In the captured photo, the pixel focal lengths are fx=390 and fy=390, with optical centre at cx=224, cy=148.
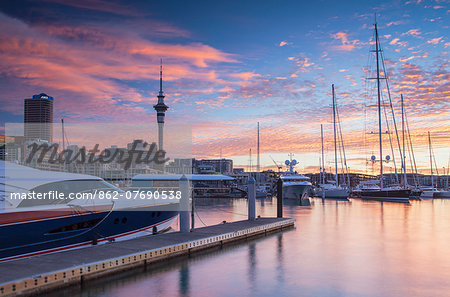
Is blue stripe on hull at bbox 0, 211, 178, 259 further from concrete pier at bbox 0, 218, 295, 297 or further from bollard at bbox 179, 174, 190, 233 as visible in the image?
bollard at bbox 179, 174, 190, 233

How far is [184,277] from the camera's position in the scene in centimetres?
1291

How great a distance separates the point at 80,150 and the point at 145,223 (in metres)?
7.31

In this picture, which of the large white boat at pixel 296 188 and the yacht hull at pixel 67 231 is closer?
the yacht hull at pixel 67 231

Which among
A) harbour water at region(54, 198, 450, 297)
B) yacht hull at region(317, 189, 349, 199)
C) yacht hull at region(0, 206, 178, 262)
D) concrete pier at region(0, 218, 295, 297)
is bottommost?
yacht hull at region(317, 189, 349, 199)

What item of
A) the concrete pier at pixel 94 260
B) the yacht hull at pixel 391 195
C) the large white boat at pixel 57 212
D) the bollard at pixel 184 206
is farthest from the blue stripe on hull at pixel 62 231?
the yacht hull at pixel 391 195

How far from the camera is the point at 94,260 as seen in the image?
465 inches

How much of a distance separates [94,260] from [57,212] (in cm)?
333

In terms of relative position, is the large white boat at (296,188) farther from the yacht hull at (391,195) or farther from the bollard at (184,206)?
the bollard at (184,206)

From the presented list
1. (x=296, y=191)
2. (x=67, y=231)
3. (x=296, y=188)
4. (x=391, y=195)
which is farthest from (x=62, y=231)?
(x=391, y=195)

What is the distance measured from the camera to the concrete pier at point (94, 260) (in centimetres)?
977

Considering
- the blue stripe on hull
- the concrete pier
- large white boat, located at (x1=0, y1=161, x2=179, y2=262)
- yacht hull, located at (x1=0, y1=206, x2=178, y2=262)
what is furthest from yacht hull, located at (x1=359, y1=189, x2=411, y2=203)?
large white boat, located at (x1=0, y1=161, x2=179, y2=262)

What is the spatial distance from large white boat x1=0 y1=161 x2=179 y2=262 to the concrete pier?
128cm

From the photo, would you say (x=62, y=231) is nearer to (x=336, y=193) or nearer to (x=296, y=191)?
(x=296, y=191)

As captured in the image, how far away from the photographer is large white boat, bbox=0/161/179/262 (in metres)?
12.8
